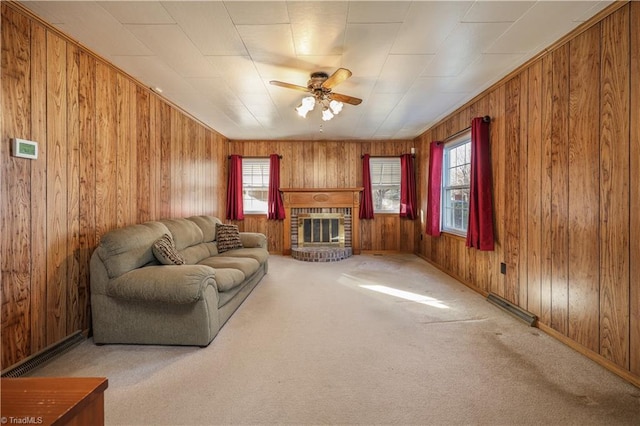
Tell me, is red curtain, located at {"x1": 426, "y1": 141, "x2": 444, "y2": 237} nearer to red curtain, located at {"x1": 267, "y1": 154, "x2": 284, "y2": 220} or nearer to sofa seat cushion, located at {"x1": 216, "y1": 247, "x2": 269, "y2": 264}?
sofa seat cushion, located at {"x1": 216, "y1": 247, "x2": 269, "y2": 264}

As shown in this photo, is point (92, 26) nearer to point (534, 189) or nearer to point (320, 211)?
point (534, 189)

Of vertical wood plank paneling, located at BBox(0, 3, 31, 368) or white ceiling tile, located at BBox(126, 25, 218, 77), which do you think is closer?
vertical wood plank paneling, located at BBox(0, 3, 31, 368)

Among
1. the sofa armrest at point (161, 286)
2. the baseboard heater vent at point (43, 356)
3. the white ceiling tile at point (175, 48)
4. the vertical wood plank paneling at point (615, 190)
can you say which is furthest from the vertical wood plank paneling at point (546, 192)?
the baseboard heater vent at point (43, 356)

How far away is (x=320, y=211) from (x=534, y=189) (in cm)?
389

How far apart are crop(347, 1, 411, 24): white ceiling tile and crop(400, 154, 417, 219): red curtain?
4.11m

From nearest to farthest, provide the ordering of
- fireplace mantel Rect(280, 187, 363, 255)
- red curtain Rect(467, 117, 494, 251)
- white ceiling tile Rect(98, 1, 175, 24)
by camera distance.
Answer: white ceiling tile Rect(98, 1, 175, 24) < red curtain Rect(467, 117, 494, 251) < fireplace mantel Rect(280, 187, 363, 255)

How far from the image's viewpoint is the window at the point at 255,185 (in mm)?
6207

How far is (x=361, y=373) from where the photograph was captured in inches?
73.1

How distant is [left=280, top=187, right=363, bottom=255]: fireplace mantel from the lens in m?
5.88

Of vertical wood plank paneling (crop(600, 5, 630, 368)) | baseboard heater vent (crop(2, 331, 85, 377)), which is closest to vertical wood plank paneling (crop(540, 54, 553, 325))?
vertical wood plank paneling (crop(600, 5, 630, 368))

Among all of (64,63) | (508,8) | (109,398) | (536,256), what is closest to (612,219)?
(536,256)

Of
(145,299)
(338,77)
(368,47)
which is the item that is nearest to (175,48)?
(338,77)

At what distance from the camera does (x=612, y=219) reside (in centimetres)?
190

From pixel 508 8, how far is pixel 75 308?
13.1 feet
